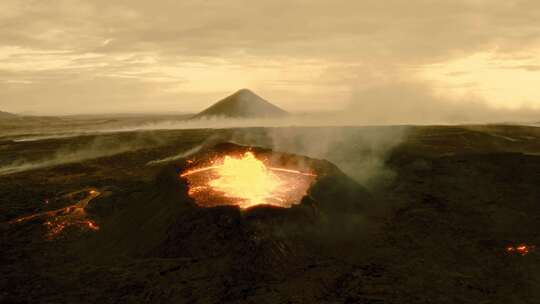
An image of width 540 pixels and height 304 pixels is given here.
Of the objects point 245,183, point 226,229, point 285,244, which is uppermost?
point 245,183

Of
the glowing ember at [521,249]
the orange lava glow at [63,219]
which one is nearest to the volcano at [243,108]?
the orange lava glow at [63,219]

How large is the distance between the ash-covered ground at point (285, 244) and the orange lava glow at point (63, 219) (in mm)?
209

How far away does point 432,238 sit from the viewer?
78.8ft

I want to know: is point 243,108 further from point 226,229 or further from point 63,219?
point 226,229

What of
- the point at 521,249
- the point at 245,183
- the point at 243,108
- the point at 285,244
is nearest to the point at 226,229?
the point at 285,244

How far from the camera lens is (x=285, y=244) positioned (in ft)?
68.8

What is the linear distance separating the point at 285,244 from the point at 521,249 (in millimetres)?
13000

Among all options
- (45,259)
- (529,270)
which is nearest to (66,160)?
(45,259)

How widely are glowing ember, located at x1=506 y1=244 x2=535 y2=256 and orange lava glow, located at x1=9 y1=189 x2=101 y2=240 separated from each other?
24136 millimetres

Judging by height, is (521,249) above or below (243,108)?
below

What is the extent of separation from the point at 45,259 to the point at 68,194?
44.2 ft

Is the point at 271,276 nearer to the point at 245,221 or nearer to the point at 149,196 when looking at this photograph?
the point at 245,221

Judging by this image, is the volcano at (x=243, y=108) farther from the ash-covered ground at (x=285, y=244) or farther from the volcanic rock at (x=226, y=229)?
the volcanic rock at (x=226, y=229)

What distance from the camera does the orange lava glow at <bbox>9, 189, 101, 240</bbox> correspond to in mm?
25984
